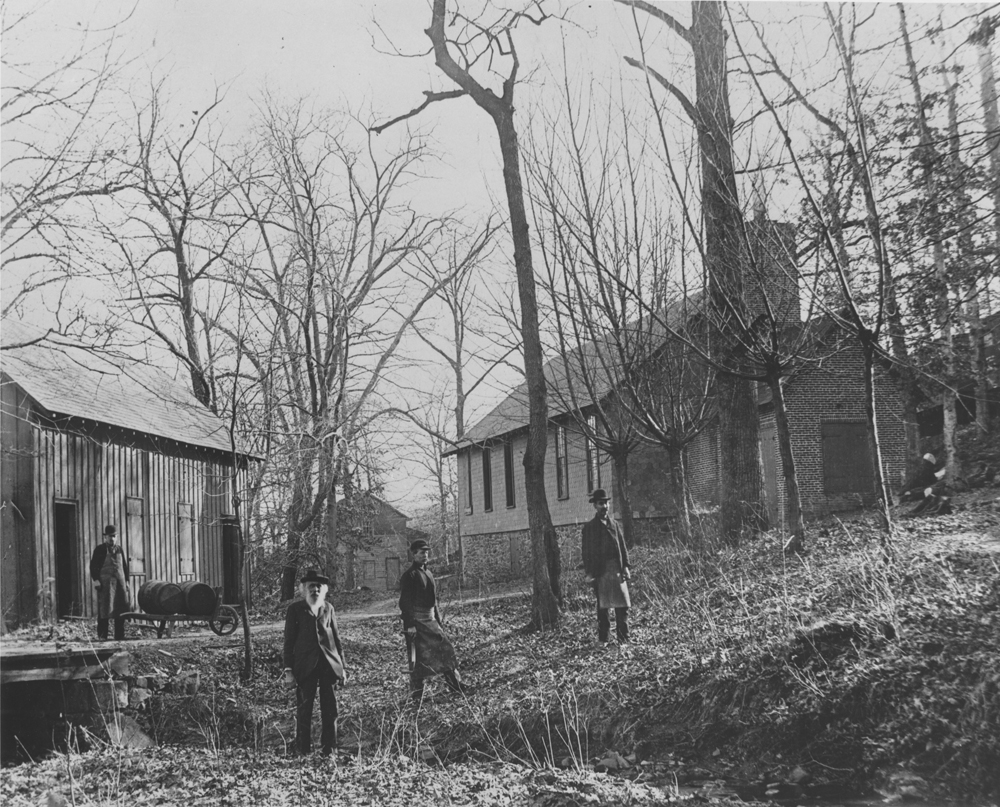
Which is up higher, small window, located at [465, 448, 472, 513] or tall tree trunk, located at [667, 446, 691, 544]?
small window, located at [465, 448, 472, 513]

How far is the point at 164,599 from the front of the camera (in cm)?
1554

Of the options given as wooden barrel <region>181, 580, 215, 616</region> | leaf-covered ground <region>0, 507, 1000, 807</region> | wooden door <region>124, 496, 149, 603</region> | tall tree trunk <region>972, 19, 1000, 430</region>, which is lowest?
leaf-covered ground <region>0, 507, 1000, 807</region>

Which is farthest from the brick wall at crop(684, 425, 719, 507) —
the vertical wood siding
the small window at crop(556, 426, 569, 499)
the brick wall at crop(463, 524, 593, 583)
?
the vertical wood siding

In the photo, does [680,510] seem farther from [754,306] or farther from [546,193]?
[546,193]

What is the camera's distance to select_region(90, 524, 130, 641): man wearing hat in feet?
48.4

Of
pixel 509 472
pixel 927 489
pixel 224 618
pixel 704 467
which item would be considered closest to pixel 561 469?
pixel 509 472

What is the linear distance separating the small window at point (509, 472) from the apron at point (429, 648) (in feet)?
80.4

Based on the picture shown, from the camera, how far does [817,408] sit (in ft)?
79.9

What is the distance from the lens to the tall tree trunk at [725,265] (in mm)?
12484

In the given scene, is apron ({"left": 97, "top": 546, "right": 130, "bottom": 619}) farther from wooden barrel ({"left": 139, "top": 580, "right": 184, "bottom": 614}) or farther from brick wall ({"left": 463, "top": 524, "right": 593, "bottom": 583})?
brick wall ({"left": 463, "top": 524, "right": 593, "bottom": 583})

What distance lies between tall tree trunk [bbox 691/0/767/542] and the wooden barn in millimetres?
7208

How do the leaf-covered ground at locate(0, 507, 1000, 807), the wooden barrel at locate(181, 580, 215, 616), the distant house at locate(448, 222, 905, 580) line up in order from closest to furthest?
the leaf-covered ground at locate(0, 507, 1000, 807) < the wooden barrel at locate(181, 580, 215, 616) < the distant house at locate(448, 222, 905, 580)

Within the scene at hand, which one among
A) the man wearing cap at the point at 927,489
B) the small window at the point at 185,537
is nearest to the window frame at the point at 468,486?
the small window at the point at 185,537

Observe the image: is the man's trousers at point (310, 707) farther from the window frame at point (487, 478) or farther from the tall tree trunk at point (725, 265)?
the window frame at point (487, 478)
